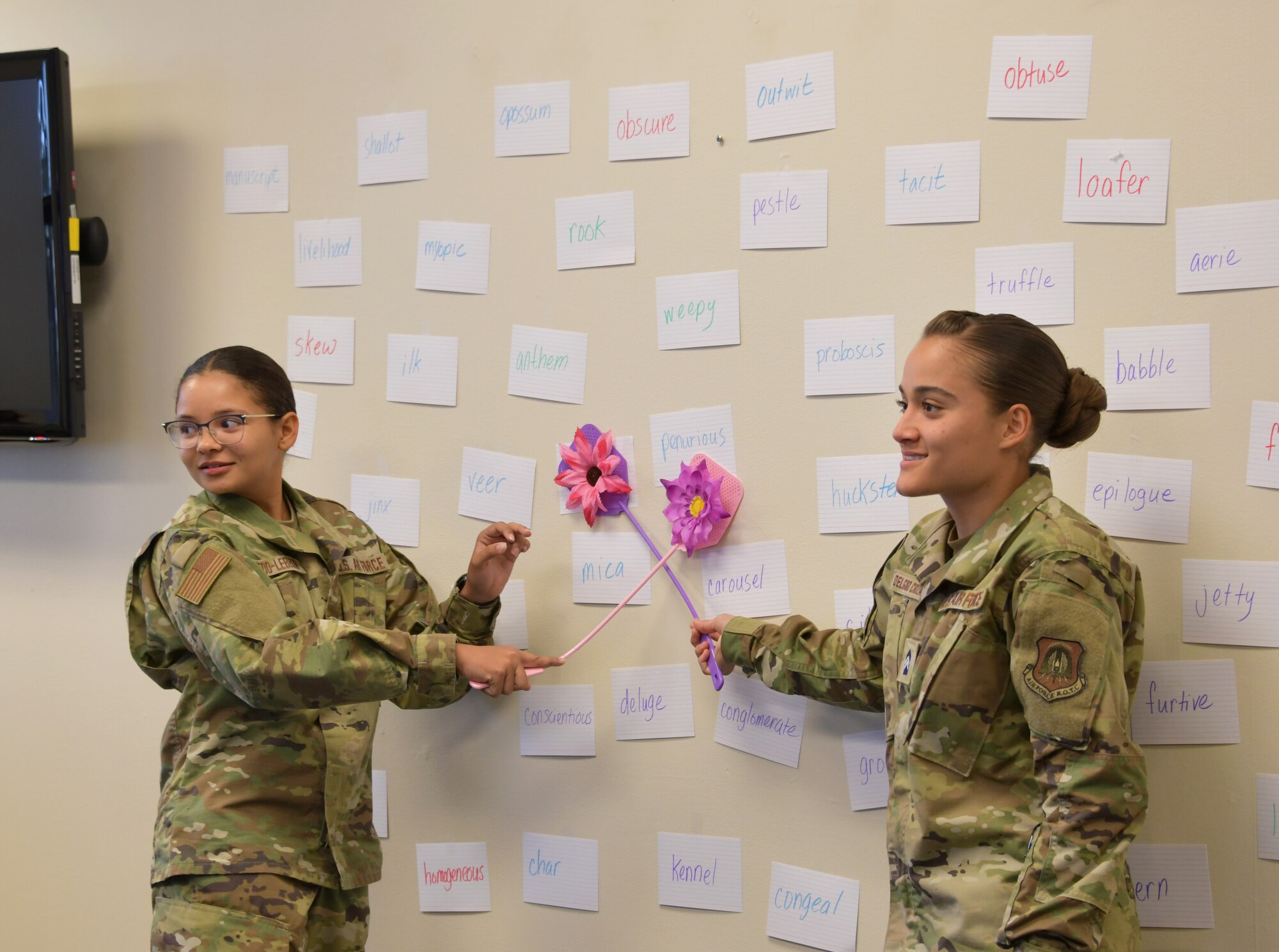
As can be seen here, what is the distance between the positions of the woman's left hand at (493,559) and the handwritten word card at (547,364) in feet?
0.86

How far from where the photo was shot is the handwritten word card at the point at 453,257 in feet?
6.56

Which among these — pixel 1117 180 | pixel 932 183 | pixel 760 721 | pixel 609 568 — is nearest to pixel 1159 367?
pixel 1117 180

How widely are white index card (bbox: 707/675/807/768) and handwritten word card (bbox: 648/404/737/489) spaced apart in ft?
0.88

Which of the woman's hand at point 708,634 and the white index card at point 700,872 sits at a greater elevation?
the woman's hand at point 708,634

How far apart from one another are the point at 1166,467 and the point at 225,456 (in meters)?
1.46

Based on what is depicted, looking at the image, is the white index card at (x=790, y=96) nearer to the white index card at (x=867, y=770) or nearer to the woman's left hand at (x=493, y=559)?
the woman's left hand at (x=493, y=559)

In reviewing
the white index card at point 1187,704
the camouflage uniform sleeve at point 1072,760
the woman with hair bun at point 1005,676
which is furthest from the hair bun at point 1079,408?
the white index card at point 1187,704

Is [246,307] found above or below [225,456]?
above

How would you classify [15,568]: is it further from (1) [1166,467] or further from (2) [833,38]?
(1) [1166,467]

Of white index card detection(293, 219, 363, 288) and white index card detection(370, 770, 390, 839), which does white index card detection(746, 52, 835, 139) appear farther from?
white index card detection(370, 770, 390, 839)

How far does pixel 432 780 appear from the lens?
2033mm

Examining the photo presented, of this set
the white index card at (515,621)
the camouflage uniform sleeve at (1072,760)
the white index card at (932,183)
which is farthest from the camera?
the white index card at (515,621)

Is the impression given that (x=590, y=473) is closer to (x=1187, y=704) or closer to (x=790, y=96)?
(x=790, y=96)

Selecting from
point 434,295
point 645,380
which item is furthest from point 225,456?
point 645,380
